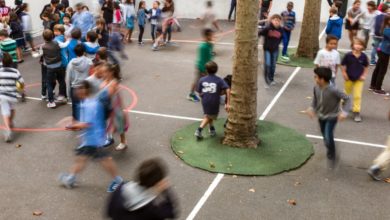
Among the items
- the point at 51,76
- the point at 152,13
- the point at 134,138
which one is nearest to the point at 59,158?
the point at 134,138

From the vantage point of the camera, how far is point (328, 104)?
7.03 m

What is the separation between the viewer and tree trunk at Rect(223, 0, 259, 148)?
24.7 ft

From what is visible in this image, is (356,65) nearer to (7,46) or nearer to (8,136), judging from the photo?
(8,136)

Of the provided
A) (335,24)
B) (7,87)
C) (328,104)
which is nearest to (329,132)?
(328,104)

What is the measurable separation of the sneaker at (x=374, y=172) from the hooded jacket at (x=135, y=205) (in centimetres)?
434

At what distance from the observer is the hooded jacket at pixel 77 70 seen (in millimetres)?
8922

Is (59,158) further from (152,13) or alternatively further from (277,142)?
(152,13)

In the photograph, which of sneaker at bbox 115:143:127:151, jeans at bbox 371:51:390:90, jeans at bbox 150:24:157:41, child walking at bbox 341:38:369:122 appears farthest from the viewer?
jeans at bbox 150:24:157:41

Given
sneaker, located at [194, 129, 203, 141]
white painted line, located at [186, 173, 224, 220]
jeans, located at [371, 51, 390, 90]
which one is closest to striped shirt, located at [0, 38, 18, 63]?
sneaker, located at [194, 129, 203, 141]

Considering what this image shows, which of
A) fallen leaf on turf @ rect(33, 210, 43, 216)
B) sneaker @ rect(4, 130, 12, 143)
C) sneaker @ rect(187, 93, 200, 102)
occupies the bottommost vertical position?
fallen leaf on turf @ rect(33, 210, 43, 216)

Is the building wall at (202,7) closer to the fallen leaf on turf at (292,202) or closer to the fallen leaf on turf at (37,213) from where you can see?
the fallen leaf on turf at (37,213)

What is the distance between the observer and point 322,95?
7.05 meters

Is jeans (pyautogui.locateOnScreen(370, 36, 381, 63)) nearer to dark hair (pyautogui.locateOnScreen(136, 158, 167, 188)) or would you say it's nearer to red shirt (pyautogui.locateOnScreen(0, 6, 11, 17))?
dark hair (pyautogui.locateOnScreen(136, 158, 167, 188))

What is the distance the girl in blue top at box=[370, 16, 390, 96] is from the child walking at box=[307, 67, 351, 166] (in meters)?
4.69
